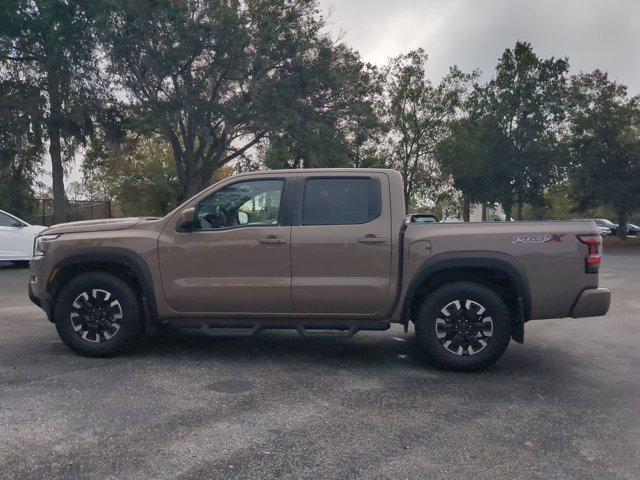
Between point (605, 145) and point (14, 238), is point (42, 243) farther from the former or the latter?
point (605, 145)

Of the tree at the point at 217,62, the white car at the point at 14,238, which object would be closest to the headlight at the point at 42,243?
the white car at the point at 14,238

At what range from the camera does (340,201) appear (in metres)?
5.87

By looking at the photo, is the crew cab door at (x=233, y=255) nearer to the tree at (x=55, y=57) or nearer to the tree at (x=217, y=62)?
the tree at (x=217, y=62)

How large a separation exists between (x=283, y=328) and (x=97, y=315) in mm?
1907

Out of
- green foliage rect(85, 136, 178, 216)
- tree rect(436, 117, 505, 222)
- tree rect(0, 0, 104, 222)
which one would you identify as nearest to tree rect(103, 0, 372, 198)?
tree rect(0, 0, 104, 222)

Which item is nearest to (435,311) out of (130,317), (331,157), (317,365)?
(317,365)

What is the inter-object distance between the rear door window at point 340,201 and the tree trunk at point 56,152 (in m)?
19.0

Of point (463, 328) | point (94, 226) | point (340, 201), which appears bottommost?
point (463, 328)

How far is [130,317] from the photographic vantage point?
590 centimetres

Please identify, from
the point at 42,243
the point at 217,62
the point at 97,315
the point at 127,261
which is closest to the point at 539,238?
the point at 127,261

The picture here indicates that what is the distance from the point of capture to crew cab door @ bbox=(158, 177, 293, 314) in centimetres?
573

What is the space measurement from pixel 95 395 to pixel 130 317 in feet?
3.95

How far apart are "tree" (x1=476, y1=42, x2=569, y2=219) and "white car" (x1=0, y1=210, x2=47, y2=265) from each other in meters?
27.1

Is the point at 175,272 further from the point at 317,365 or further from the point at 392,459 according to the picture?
the point at 392,459
